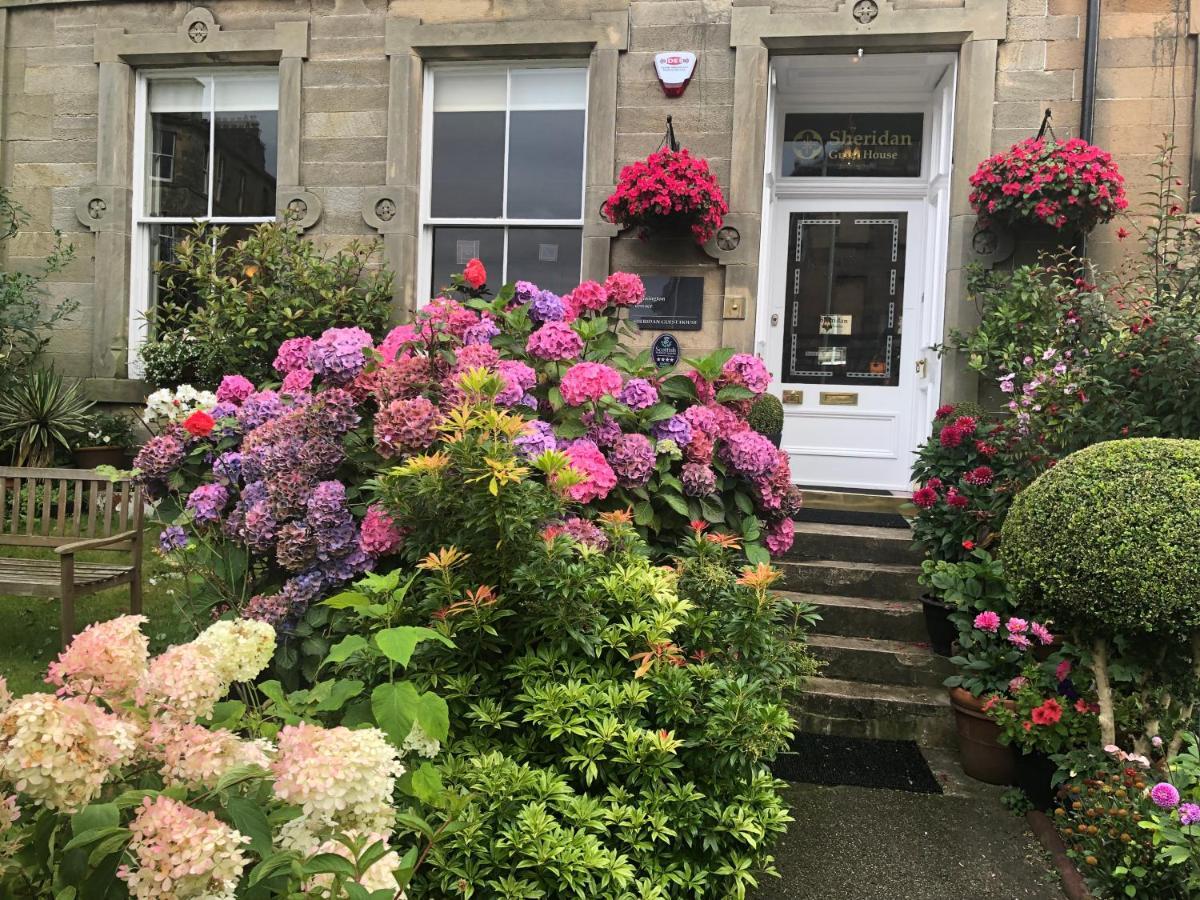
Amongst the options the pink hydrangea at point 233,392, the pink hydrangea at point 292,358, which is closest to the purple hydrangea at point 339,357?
the pink hydrangea at point 292,358

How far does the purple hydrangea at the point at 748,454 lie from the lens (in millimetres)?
2971

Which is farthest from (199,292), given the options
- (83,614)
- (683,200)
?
(683,200)

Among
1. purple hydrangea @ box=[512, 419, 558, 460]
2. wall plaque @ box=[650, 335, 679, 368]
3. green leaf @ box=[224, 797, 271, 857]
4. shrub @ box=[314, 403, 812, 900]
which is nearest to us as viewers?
green leaf @ box=[224, 797, 271, 857]

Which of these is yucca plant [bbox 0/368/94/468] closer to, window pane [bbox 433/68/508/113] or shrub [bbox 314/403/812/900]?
window pane [bbox 433/68/508/113]

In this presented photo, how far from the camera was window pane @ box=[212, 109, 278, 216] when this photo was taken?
23.1ft

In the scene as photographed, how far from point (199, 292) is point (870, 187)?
17.3 feet

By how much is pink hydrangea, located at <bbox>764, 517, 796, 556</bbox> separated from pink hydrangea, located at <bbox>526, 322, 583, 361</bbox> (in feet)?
3.25

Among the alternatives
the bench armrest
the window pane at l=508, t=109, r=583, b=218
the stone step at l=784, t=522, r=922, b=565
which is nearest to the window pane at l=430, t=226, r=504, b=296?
the window pane at l=508, t=109, r=583, b=218

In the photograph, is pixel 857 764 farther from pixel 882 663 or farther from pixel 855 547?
pixel 855 547

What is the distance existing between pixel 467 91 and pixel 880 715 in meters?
5.49

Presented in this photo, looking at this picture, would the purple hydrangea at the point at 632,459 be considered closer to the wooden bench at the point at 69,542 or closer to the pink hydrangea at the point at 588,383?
the pink hydrangea at the point at 588,383

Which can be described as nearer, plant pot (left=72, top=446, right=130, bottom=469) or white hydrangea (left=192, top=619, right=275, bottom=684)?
white hydrangea (left=192, top=619, right=275, bottom=684)

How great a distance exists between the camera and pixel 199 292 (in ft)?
21.2

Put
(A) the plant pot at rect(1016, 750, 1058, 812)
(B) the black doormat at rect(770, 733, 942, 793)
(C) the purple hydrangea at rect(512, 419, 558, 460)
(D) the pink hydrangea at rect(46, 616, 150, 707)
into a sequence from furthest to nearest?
1. (B) the black doormat at rect(770, 733, 942, 793)
2. (A) the plant pot at rect(1016, 750, 1058, 812)
3. (C) the purple hydrangea at rect(512, 419, 558, 460)
4. (D) the pink hydrangea at rect(46, 616, 150, 707)
